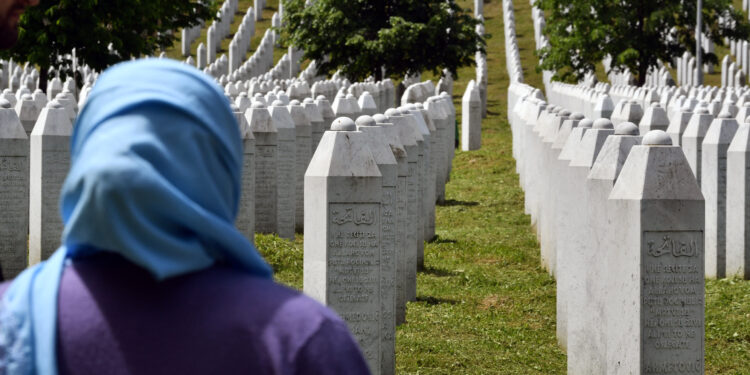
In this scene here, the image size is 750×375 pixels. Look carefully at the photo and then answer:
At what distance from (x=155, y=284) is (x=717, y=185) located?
11914 millimetres

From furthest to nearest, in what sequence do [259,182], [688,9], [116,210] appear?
1. [688,9]
2. [259,182]
3. [116,210]

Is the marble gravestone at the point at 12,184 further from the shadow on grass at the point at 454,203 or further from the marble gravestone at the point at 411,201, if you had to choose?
the shadow on grass at the point at 454,203

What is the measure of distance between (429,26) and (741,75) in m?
18.9

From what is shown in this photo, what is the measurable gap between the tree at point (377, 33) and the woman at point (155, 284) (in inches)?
1317

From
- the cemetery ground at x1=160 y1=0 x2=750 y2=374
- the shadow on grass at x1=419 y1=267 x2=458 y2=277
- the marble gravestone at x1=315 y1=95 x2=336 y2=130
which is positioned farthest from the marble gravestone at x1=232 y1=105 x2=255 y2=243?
the marble gravestone at x1=315 y1=95 x2=336 y2=130

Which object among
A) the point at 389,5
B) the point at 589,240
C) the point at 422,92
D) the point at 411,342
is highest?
the point at 389,5

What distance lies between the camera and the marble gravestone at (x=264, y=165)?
50.7ft

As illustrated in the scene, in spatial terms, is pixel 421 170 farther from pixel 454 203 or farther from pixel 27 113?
pixel 454 203

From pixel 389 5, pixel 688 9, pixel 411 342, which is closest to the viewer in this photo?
pixel 411 342

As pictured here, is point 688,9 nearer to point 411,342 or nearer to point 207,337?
point 411,342

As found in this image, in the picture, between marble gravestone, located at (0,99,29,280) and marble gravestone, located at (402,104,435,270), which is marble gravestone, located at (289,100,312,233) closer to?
marble gravestone, located at (402,104,435,270)

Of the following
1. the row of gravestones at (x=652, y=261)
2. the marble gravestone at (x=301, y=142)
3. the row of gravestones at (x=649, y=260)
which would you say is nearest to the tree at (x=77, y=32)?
the marble gravestone at (x=301, y=142)

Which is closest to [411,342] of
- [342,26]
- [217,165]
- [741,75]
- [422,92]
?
[217,165]

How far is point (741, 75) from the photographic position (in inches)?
1982
